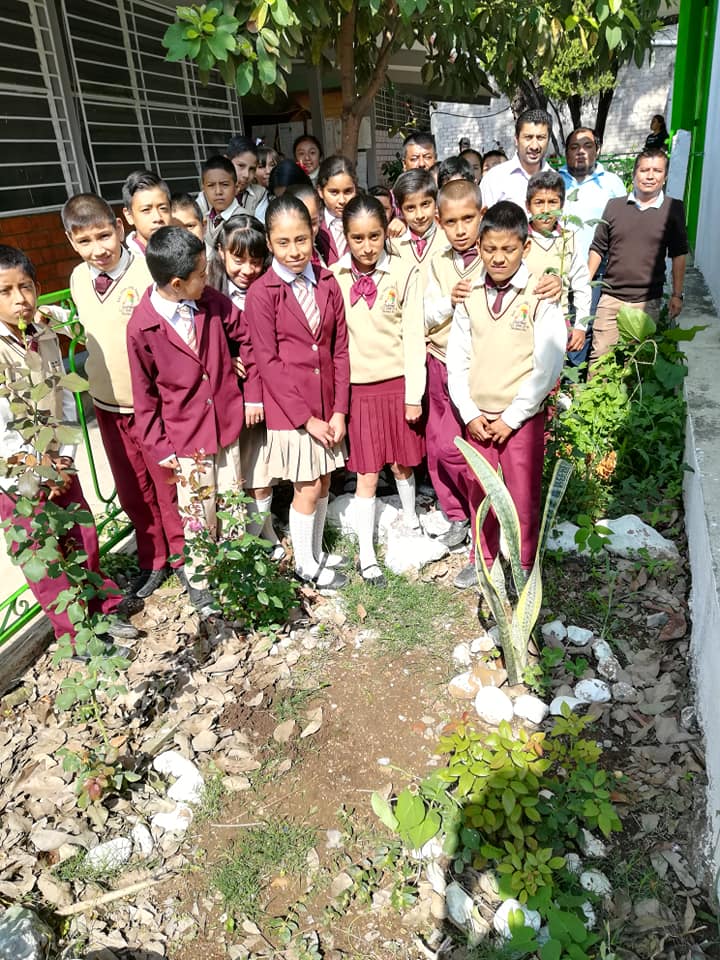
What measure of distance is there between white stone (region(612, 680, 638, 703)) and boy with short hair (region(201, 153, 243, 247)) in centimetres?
283

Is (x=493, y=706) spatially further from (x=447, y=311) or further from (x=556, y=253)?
(x=556, y=253)

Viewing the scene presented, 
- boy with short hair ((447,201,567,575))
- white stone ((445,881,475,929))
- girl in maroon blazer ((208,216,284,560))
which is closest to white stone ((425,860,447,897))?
white stone ((445,881,475,929))

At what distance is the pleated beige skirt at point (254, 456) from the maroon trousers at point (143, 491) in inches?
12.8

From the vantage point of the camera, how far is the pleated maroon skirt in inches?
125

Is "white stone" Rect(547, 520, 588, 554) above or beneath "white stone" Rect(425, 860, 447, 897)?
above

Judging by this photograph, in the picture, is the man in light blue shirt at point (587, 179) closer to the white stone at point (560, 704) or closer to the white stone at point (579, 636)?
the white stone at point (579, 636)

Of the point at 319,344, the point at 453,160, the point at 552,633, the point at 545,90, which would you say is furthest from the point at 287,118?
the point at 552,633

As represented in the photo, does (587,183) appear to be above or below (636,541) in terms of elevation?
above

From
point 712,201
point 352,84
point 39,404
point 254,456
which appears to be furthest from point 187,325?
point 712,201

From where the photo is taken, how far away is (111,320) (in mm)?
2859

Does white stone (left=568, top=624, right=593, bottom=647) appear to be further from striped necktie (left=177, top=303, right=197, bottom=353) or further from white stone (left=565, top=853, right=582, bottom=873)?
striped necktie (left=177, top=303, right=197, bottom=353)

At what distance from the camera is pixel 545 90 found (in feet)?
56.1

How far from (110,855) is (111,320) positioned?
1.94 meters

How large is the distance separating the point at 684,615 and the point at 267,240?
2.26m
